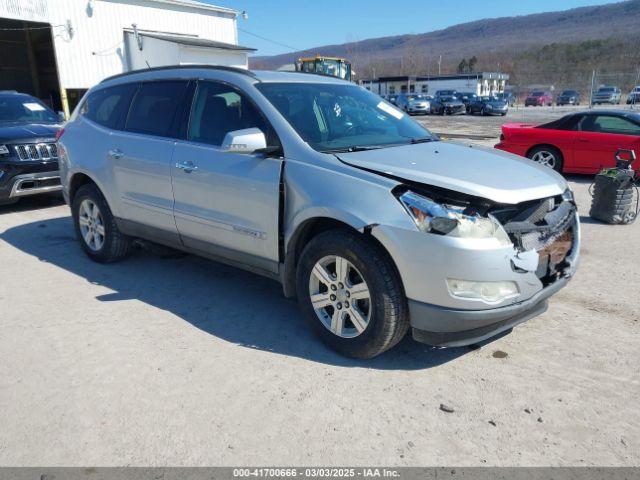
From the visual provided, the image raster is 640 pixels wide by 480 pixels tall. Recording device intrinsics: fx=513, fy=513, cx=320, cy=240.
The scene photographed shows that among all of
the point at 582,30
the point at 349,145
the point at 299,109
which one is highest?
the point at 582,30

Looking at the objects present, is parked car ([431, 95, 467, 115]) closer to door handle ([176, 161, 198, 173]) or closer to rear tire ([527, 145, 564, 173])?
rear tire ([527, 145, 564, 173])

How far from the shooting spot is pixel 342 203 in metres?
3.18

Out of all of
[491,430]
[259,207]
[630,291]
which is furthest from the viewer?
[630,291]

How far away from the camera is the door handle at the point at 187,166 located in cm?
408

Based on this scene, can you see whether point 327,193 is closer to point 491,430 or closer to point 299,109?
point 299,109

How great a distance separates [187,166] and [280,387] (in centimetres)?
198

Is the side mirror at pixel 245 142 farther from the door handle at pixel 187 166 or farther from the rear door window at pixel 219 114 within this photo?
the door handle at pixel 187 166

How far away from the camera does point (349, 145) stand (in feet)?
12.1

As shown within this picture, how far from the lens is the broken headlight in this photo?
2893 millimetres

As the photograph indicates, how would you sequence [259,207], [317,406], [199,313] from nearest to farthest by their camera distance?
[317,406]
[259,207]
[199,313]

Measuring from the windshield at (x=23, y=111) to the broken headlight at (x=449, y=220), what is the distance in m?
8.37

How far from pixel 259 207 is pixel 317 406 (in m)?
1.45

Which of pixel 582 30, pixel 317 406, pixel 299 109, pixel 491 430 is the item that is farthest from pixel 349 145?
pixel 582 30

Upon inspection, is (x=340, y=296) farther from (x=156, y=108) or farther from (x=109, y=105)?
(x=109, y=105)
